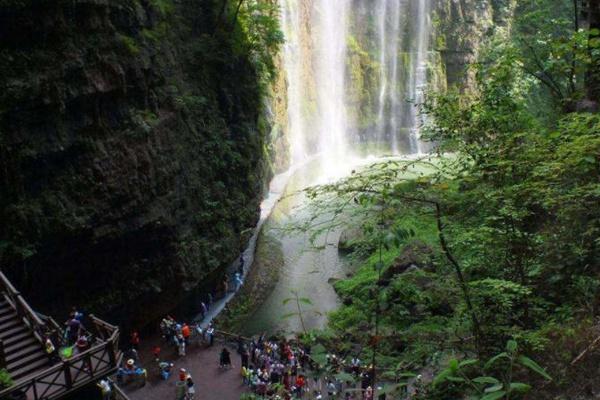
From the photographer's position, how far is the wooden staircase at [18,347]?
1025cm

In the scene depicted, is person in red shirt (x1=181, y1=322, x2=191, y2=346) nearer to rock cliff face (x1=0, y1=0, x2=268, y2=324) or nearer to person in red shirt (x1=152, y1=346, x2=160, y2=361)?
person in red shirt (x1=152, y1=346, x2=160, y2=361)

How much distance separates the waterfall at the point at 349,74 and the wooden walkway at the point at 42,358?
115ft

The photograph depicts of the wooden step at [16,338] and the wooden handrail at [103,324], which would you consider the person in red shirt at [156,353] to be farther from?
the wooden step at [16,338]

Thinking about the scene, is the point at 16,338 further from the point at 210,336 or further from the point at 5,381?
the point at 210,336

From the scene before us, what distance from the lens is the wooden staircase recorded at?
10.2 meters

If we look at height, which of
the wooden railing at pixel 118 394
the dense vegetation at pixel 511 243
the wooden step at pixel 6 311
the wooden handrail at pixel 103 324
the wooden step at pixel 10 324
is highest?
the dense vegetation at pixel 511 243

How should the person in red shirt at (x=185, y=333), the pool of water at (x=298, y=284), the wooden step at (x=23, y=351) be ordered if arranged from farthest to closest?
the pool of water at (x=298, y=284) → the person in red shirt at (x=185, y=333) → the wooden step at (x=23, y=351)

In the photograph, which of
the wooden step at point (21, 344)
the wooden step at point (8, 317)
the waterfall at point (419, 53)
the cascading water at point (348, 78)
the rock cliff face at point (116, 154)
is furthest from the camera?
the waterfall at point (419, 53)

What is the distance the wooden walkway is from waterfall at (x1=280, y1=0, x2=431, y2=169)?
35.1 metres

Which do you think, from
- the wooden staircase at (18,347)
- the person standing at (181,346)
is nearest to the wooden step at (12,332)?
the wooden staircase at (18,347)

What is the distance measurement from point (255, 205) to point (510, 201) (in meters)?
19.1

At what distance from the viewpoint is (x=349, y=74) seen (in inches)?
2015

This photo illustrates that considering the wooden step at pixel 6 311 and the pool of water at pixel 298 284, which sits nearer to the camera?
the wooden step at pixel 6 311

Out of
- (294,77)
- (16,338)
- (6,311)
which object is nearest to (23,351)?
(16,338)
